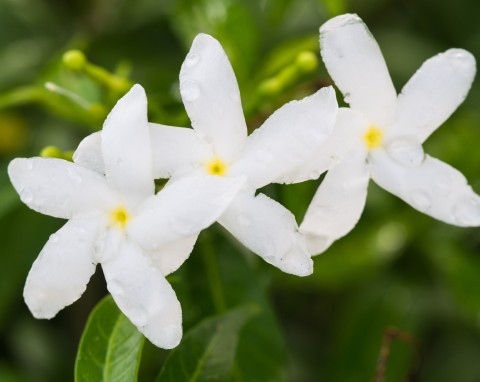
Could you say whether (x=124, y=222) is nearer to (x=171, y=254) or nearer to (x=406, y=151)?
(x=171, y=254)

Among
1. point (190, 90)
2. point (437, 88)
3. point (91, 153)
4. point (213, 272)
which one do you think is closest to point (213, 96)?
point (190, 90)

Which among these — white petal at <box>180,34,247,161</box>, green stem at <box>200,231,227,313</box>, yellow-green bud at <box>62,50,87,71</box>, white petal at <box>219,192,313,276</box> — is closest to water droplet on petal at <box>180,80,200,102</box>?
white petal at <box>180,34,247,161</box>

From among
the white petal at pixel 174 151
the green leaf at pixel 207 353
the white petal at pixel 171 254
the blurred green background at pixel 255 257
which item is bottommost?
the blurred green background at pixel 255 257

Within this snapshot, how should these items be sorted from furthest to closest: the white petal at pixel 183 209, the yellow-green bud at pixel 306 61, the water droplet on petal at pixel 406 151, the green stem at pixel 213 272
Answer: the green stem at pixel 213 272
the yellow-green bud at pixel 306 61
the water droplet on petal at pixel 406 151
the white petal at pixel 183 209

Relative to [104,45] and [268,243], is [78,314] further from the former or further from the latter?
[268,243]

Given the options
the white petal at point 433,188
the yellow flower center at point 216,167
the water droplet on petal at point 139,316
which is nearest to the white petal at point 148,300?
the water droplet on petal at point 139,316

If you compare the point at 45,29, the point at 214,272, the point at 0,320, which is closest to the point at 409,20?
the point at 45,29

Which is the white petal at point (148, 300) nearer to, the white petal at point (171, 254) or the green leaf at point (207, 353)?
the white petal at point (171, 254)
